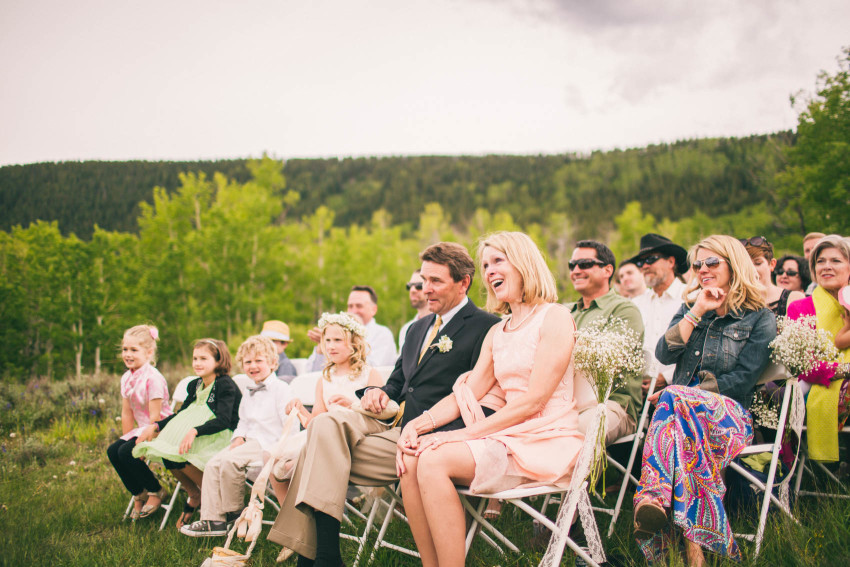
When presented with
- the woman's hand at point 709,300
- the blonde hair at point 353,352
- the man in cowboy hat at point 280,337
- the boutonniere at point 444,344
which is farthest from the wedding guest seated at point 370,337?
the woman's hand at point 709,300

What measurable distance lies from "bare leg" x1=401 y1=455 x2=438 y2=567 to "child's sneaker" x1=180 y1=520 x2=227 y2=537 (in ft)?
6.22

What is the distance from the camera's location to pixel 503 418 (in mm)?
2820

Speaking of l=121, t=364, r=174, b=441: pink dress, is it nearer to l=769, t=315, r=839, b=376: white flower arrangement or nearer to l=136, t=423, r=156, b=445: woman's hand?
l=136, t=423, r=156, b=445: woman's hand

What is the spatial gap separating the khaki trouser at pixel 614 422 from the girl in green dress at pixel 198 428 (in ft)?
9.00

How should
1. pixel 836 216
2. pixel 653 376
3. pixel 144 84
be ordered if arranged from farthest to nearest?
pixel 836 216
pixel 144 84
pixel 653 376

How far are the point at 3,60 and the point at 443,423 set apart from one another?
20.5ft

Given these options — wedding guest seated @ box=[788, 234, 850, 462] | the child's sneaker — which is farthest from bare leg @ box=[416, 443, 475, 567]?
wedding guest seated @ box=[788, 234, 850, 462]

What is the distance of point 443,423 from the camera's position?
3049 millimetres

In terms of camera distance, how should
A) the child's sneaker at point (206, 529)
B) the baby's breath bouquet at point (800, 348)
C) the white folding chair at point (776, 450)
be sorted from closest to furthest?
1. the white folding chair at point (776, 450)
2. the baby's breath bouquet at point (800, 348)
3. the child's sneaker at point (206, 529)

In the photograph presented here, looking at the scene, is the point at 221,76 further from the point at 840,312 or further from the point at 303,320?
the point at 303,320

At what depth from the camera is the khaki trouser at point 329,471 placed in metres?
2.80

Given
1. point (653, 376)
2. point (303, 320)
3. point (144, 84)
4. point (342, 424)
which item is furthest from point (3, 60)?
point (303, 320)

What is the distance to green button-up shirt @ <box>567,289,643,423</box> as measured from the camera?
3.63 meters

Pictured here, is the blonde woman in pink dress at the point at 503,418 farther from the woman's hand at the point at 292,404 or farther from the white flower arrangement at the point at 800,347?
the woman's hand at the point at 292,404
